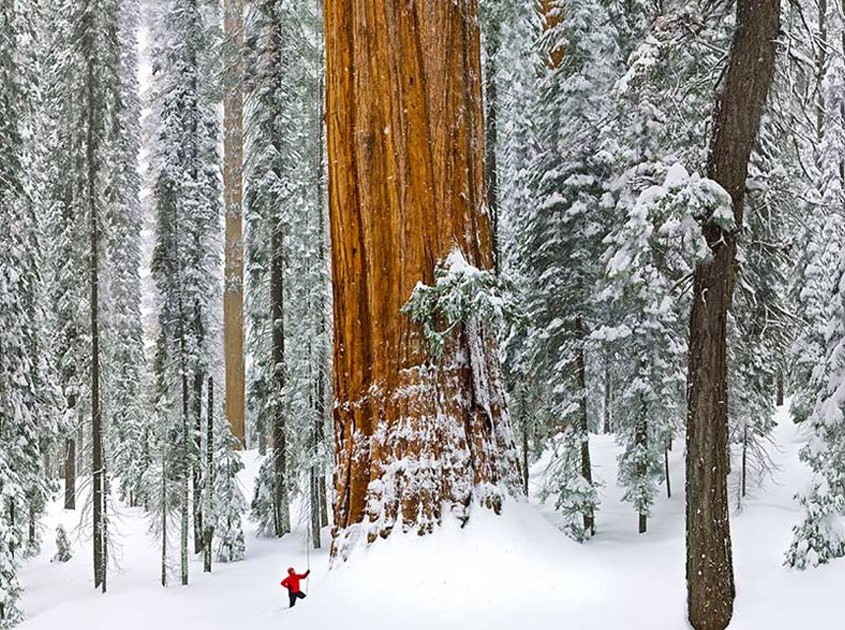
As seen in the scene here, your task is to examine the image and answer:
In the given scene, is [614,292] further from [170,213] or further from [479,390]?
[170,213]

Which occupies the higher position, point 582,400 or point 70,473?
point 582,400

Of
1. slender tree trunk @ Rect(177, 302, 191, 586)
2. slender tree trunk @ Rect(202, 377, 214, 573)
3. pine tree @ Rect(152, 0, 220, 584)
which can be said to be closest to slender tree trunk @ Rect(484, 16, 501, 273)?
pine tree @ Rect(152, 0, 220, 584)

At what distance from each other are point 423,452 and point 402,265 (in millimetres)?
1126

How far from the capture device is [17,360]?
13727mm

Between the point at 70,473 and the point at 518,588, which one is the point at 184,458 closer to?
the point at 70,473

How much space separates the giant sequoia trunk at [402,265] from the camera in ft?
15.1

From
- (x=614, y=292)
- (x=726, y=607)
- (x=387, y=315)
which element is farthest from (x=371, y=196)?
(x=614, y=292)

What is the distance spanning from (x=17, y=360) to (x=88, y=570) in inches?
257

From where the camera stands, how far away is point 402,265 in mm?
4715

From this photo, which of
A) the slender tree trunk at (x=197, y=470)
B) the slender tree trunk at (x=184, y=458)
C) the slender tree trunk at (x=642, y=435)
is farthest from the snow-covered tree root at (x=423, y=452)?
the slender tree trunk at (x=197, y=470)

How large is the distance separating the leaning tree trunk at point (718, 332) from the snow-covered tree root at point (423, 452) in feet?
3.70

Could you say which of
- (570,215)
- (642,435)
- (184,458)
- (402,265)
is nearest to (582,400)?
(642,435)

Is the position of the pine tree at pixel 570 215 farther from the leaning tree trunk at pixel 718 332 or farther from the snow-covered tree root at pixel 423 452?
the snow-covered tree root at pixel 423 452

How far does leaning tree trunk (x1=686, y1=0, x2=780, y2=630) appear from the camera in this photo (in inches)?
168
